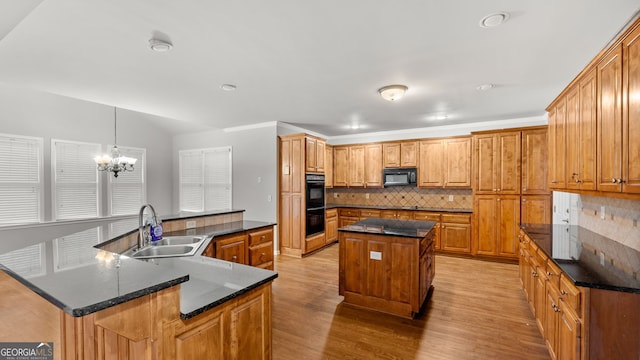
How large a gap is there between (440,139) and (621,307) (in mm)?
4472

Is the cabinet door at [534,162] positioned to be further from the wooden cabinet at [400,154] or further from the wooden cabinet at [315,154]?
the wooden cabinet at [315,154]

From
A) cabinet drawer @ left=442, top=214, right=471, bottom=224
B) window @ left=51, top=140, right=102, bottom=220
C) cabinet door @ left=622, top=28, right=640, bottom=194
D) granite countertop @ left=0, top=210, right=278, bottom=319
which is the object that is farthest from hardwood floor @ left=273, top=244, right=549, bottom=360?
window @ left=51, top=140, right=102, bottom=220

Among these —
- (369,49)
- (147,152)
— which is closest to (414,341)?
(369,49)

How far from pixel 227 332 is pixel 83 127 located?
20.7ft

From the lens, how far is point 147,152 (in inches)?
271

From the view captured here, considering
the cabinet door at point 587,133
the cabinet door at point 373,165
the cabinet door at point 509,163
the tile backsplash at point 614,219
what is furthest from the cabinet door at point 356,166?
the cabinet door at point 587,133

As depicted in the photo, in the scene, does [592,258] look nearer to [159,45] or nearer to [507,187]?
[507,187]

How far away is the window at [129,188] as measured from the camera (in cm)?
611

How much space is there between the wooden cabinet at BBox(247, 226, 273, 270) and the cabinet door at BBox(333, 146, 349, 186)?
339 centimetres

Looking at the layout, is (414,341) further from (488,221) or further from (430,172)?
(430,172)

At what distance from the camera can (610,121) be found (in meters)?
1.93

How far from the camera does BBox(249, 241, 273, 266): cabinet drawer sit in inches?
133

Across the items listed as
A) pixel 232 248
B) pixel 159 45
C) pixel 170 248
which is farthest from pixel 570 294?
pixel 159 45

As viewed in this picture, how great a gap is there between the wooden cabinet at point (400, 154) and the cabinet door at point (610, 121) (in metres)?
3.78
